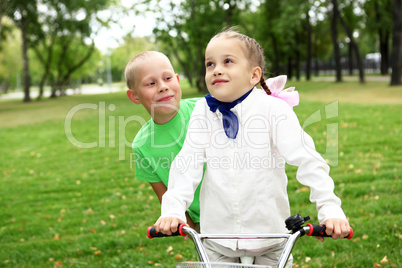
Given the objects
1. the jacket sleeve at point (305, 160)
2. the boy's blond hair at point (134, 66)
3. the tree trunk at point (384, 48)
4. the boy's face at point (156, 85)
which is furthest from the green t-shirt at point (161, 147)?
the tree trunk at point (384, 48)

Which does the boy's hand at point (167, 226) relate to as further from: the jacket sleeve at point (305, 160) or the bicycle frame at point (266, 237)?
the jacket sleeve at point (305, 160)

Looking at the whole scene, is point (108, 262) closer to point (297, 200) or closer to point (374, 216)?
point (297, 200)

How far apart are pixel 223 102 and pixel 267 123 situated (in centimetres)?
28

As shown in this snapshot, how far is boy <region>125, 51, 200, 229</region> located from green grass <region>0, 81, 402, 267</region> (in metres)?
1.93

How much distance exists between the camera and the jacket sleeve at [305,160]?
6.93 feet

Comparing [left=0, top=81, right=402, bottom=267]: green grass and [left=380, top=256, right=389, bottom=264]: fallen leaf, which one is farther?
[left=0, top=81, right=402, bottom=267]: green grass

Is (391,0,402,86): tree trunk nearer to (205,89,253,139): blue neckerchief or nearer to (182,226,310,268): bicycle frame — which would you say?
(205,89,253,139): blue neckerchief

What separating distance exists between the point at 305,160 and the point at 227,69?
0.65m

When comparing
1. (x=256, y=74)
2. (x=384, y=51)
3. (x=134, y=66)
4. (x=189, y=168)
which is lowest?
(x=189, y=168)

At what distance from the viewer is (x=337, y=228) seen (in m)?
2.00

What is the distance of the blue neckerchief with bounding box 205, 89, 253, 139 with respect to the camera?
2.38 meters

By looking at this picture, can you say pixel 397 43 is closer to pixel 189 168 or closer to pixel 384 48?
pixel 384 48

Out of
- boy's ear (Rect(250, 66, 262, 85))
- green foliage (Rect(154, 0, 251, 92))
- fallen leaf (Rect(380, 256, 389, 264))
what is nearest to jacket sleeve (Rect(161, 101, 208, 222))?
boy's ear (Rect(250, 66, 262, 85))

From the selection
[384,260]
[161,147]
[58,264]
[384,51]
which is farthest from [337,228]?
[384,51]
